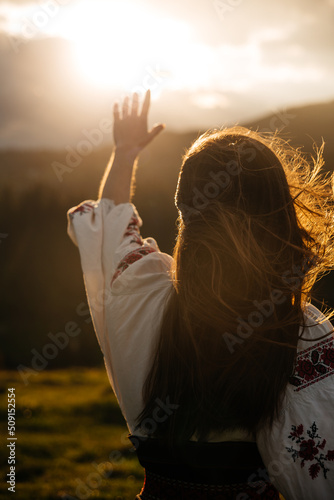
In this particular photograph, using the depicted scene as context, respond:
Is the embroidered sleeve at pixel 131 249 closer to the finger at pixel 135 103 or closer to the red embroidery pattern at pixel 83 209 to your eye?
the red embroidery pattern at pixel 83 209

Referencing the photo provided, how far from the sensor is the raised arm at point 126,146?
2.24 m

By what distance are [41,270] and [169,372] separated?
4133 centimetres

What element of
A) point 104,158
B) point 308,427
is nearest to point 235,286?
point 308,427

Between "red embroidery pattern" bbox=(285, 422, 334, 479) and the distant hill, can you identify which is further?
the distant hill

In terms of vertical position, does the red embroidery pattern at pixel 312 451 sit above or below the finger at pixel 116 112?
below

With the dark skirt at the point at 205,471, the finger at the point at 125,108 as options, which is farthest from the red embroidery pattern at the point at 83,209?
the dark skirt at the point at 205,471

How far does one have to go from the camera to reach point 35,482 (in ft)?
16.0

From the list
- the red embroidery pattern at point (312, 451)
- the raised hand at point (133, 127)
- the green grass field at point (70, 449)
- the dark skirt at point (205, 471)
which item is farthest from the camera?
the green grass field at point (70, 449)

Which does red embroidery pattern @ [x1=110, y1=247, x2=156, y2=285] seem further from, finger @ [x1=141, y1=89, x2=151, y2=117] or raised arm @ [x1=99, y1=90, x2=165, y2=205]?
finger @ [x1=141, y1=89, x2=151, y2=117]

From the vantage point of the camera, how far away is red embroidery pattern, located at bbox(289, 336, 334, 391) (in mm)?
1463

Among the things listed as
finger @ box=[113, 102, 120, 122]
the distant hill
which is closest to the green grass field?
finger @ box=[113, 102, 120, 122]

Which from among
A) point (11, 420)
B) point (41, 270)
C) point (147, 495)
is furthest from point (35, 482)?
point (41, 270)

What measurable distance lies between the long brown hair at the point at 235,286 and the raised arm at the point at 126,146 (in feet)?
2.34

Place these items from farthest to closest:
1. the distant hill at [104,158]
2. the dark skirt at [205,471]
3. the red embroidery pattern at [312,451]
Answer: the distant hill at [104,158] < the dark skirt at [205,471] < the red embroidery pattern at [312,451]
